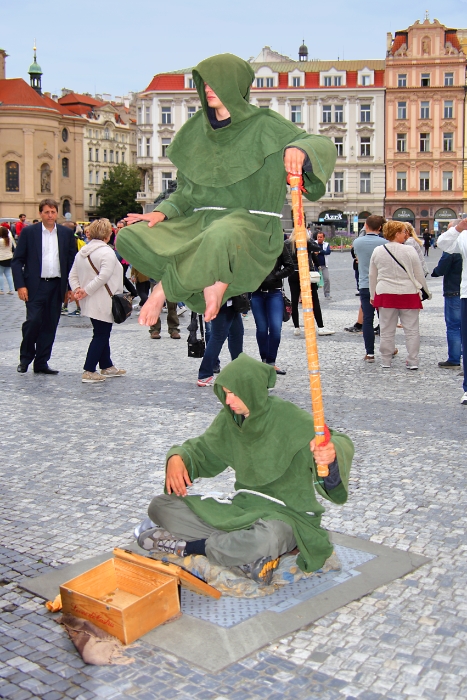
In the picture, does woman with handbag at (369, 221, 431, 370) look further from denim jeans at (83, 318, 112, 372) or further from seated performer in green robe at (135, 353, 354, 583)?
seated performer in green robe at (135, 353, 354, 583)

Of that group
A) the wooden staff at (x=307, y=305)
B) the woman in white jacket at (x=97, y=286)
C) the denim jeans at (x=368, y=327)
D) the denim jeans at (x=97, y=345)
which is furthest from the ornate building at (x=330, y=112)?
the wooden staff at (x=307, y=305)

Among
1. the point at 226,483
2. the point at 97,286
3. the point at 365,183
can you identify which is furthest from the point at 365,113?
the point at 226,483

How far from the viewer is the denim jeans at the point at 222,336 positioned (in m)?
8.42

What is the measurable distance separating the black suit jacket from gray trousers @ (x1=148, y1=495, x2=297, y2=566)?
20.6ft

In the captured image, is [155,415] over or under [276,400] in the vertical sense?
under

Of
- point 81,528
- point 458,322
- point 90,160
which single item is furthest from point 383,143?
point 81,528

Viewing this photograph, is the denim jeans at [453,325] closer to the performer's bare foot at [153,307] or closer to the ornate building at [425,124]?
the performer's bare foot at [153,307]

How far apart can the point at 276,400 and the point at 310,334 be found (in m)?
0.62

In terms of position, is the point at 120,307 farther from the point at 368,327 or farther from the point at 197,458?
the point at 197,458

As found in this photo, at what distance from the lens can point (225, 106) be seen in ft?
11.4

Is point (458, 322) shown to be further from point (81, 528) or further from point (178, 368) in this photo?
point (81, 528)

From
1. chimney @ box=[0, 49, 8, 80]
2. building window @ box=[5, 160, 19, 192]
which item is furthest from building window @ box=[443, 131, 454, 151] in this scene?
chimney @ box=[0, 49, 8, 80]

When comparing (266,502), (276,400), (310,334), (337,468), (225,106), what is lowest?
(266,502)

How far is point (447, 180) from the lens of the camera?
68625 millimetres
